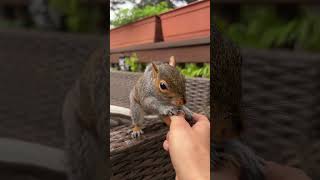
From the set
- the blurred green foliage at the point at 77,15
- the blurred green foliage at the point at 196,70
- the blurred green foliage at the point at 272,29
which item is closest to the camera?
the blurred green foliage at the point at 272,29

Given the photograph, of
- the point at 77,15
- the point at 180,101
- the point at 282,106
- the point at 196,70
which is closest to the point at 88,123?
the point at 77,15

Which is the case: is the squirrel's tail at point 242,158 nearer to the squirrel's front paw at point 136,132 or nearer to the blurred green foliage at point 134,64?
the squirrel's front paw at point 136,132

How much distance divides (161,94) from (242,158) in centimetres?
Answer: 48

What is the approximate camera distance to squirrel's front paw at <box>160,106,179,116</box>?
741mm

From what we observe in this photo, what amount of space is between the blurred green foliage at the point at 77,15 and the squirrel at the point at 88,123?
0.11ft

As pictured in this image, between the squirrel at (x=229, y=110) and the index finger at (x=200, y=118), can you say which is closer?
the squirrel at (x=229, y=110)

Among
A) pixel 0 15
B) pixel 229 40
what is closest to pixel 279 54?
pixel 229 40

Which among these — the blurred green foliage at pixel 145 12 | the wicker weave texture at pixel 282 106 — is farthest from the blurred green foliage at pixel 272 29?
the blurred green foliage at pixel 145 12

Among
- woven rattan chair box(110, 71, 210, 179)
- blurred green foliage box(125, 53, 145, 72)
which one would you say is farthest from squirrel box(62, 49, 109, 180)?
blurred green foliage box(125, 53, 145, 72)

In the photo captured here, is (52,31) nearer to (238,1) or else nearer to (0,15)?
(0,15)

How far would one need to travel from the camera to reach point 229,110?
0.38 metres

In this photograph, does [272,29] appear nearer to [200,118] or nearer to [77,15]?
[77,15]

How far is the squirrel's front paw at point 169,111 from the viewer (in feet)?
2.43

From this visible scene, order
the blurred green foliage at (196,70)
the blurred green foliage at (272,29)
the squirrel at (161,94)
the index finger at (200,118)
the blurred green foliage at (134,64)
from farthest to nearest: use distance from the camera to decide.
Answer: the blurred green foliage at (134,64)
the blurred green foliage at (196,70)
the squirrel at (161,94)
the index finger at (200,118)
the blurred green foliage at (272,29)
